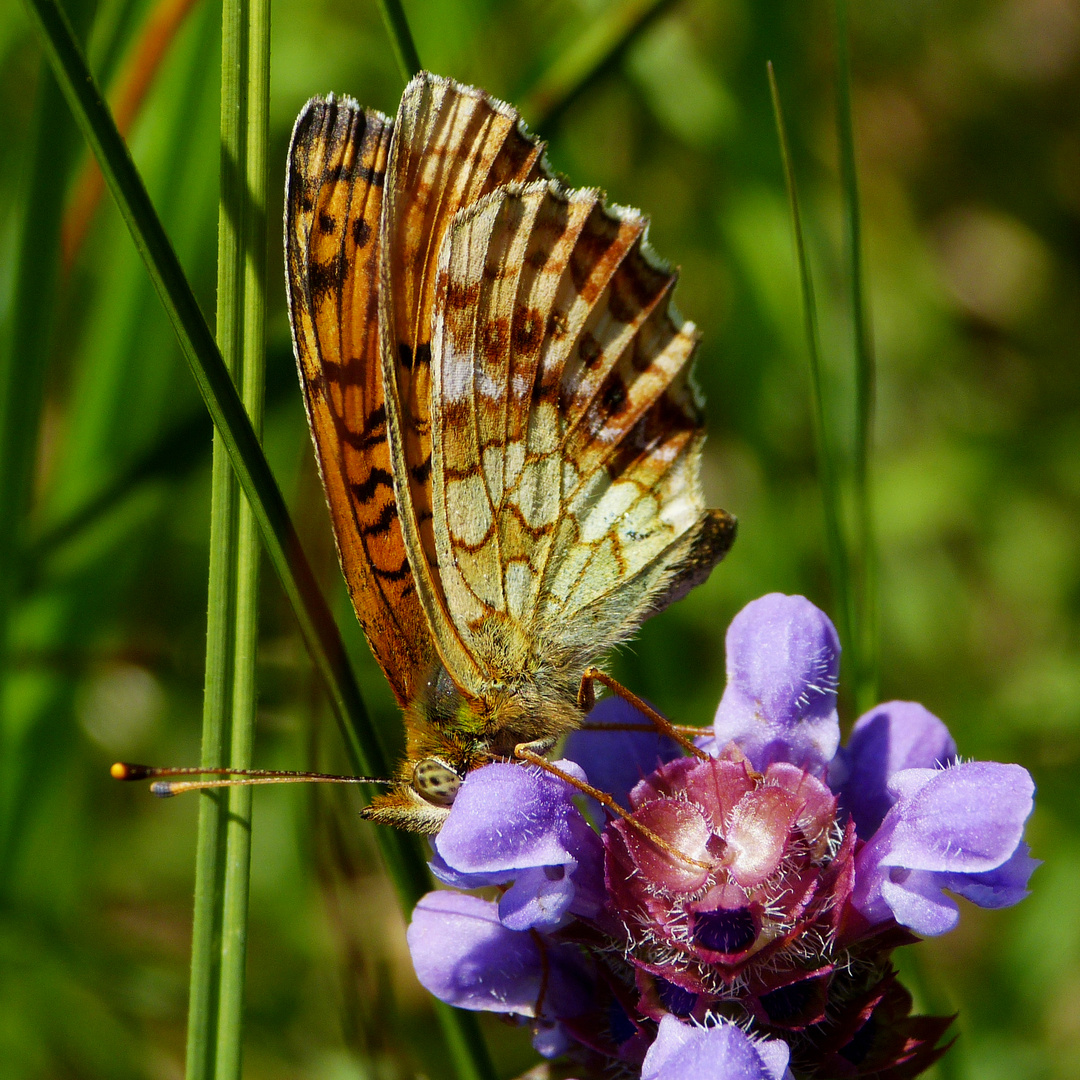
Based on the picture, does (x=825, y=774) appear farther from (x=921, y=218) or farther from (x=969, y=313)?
(x=921, y=218)

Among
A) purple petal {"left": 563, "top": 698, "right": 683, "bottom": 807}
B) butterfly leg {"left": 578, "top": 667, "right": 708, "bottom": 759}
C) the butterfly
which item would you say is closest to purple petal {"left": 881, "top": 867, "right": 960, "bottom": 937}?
butterfly leg {"left": 578, "top": 667, "right": 708, "bottom": 759}

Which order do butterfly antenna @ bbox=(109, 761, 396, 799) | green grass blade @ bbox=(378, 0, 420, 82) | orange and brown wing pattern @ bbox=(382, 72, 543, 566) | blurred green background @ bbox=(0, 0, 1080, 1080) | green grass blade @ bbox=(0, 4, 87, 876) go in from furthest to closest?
blurred green background @ bbox=(0, 0, 1080, 1080)
green grass blade @ bbox=(0, 4, 87, 876)
orange and brown wing pattern @ bbox=(382, 72, 543, 566)
green grass blade @ bbox=(378, 0, 420, 82)
butterfly antenna @ bbox=(109, 761, 396, 799)

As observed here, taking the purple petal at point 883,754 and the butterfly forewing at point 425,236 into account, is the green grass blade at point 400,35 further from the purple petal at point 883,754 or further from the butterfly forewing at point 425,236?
the purple petal at point 883,754

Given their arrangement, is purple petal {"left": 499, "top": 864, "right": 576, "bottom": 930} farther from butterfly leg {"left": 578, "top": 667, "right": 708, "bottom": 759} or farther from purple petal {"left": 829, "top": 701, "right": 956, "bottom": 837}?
purple petal {"left": 829, "top": 701, "right": 956, "bottom": 837}

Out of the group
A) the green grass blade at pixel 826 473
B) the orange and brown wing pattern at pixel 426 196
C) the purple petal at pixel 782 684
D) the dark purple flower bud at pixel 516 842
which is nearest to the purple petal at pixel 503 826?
the dark purple flower bud at pixel 516 842

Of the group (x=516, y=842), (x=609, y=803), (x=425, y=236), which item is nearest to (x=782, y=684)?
(x=609, y=803)

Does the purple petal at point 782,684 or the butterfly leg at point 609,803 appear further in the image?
the purple petal at point 782,684
